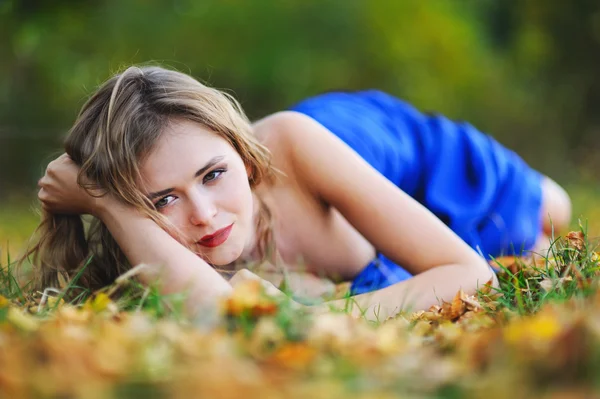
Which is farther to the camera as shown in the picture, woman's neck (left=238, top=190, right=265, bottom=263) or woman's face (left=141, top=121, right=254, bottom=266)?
woman's neck (left=238, top=190, right=265, bottom=263)

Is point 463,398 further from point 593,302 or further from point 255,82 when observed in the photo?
point 255,82

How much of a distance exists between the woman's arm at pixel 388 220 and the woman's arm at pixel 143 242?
0.52 metres

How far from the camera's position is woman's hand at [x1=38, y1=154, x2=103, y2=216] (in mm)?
2373

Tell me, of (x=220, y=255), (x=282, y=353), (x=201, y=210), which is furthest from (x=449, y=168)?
(x=282, y=353)

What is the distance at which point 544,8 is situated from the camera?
Result: 9.80 meters

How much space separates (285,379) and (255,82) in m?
7.94

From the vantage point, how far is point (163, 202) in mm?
2217

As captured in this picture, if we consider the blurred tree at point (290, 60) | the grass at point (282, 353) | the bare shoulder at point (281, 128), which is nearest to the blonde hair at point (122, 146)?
the bare shoulder at point (281, 128)

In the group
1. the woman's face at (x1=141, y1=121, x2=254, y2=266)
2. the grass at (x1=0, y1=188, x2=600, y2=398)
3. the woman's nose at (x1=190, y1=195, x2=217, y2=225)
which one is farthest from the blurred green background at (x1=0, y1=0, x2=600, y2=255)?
the grass at (x1=0, y1=188, x2=600, y2=398)

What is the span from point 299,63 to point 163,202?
23.1ft

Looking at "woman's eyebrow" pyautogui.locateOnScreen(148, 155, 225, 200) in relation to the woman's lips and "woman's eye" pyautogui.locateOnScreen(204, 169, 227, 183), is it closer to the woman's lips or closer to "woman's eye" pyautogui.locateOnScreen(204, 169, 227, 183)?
"woman's eye" pyautogui.locateOnScreen(204, 169, 227, 183)

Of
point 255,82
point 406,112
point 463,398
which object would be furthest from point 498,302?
point 255,82

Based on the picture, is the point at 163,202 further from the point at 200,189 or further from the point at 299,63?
the point at 299,63

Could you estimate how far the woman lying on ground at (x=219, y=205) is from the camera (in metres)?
2.18
